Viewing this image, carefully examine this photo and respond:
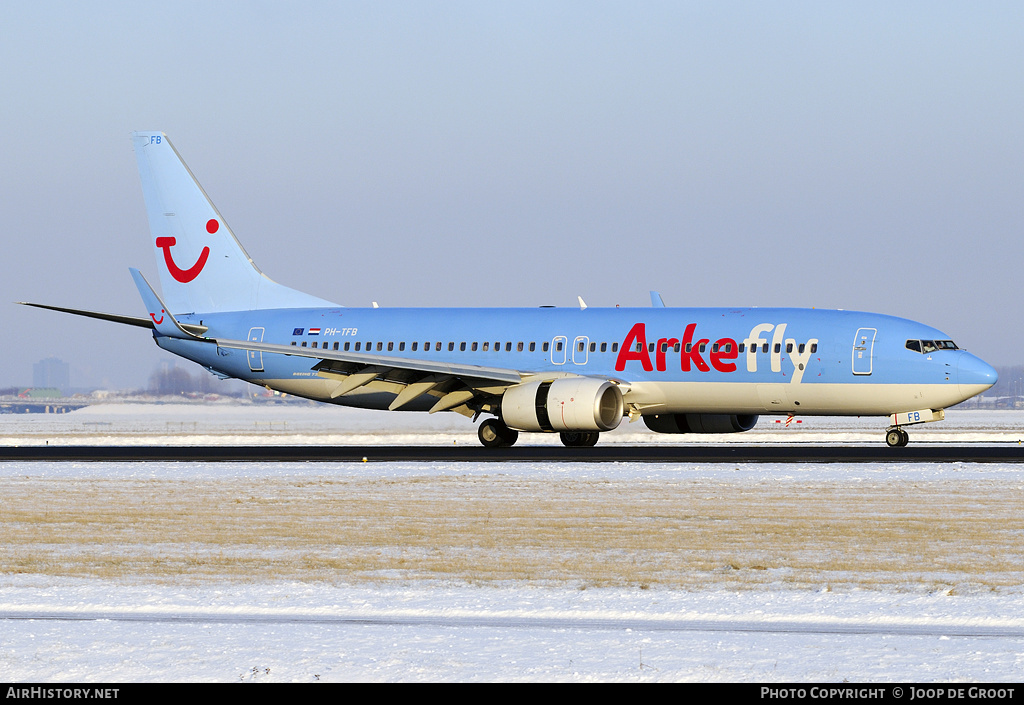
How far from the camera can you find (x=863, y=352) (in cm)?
3438

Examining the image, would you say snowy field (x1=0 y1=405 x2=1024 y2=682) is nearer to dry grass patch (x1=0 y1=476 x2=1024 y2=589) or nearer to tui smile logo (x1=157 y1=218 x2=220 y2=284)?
dry grass patch (x1=0 y1=476 x2=1024 y2=589)

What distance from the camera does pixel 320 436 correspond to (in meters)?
47.8

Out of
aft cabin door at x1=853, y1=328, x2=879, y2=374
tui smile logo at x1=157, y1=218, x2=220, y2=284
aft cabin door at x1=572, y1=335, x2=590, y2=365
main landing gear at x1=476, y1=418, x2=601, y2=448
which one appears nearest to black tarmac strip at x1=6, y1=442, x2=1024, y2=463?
main landing gear at x1=476, y1=418, x2=601, y2=448

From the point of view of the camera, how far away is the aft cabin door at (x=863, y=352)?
3431 cm

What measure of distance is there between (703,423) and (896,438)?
5.76 meters

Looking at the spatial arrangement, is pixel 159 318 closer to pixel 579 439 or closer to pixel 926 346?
pixel 579 439

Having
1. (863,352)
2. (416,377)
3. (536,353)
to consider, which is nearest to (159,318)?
(416,377)

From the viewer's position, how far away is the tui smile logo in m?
44.5

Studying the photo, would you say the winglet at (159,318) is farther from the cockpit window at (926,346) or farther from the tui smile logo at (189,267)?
the cockpit window at (926,346)

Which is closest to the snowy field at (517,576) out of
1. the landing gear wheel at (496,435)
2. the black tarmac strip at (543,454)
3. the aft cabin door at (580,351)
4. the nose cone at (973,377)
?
the black tarmac strip at (543,454)

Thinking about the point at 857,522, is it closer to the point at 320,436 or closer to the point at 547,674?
the point at 547,674

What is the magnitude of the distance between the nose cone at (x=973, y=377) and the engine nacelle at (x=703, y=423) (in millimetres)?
6397

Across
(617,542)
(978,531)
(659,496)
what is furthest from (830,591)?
(659,496)

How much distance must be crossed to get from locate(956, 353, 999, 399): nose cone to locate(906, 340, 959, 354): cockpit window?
67 centimetres
